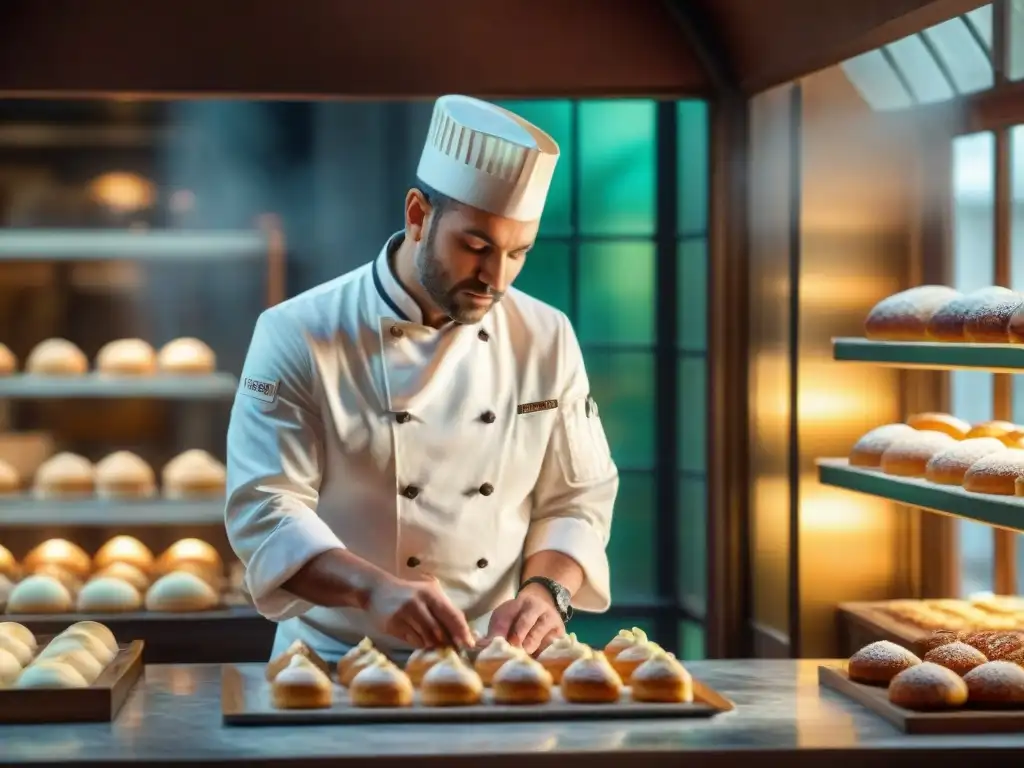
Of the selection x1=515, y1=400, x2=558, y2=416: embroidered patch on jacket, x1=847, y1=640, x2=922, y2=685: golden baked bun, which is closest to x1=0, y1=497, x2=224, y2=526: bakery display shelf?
x1=515, y1=400, x2=558, y2=416: embroidered patch on jacket

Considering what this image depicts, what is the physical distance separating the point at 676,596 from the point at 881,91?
2.09 metres

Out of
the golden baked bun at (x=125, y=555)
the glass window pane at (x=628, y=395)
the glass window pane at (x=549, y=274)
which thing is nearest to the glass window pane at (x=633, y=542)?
the glass window pane at (x=628, y=395)

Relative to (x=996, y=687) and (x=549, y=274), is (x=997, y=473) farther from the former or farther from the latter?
(x=549, y=274)

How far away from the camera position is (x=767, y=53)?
12.7ft

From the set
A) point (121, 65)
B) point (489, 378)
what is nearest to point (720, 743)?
point (489, 378)

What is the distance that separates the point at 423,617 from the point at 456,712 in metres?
0.21

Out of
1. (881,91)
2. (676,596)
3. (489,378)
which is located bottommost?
(676,596)

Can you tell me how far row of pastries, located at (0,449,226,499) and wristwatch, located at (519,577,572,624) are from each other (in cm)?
233

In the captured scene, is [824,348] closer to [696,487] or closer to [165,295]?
[696,487]

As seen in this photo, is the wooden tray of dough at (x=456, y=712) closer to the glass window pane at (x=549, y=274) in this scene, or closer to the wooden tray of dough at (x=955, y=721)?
the wooden tray of dough at (x=955, y=721)

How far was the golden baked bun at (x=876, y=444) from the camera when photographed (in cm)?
337

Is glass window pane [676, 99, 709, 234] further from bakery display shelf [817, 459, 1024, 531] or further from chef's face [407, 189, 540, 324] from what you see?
chef's face [407, 189, 540, 324]

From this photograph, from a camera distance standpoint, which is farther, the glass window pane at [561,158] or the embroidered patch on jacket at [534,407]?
the glass window pane at [561,158]

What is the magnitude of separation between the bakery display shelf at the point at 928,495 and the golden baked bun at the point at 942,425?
0.17 metres
